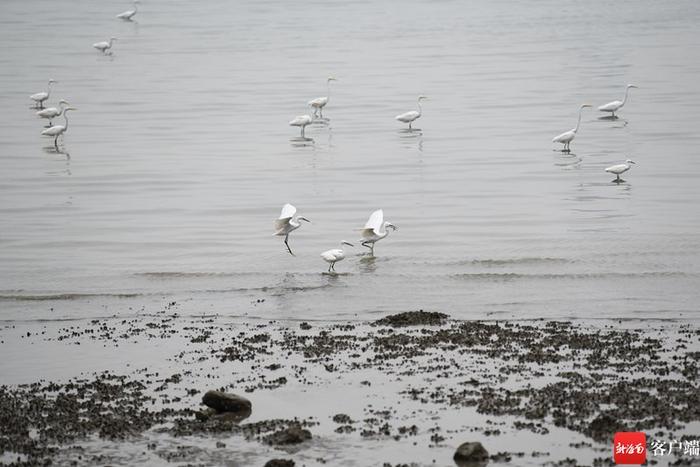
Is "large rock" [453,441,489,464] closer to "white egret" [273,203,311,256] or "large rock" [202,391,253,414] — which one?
"large rock" [202,391,253,414]

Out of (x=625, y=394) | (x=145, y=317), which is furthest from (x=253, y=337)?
(x=625, y=394)

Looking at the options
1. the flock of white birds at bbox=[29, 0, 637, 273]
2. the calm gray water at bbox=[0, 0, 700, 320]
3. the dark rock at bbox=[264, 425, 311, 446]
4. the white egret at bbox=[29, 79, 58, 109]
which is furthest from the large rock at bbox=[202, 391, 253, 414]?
the white egret at bbox=[29, 79, 58, 109]

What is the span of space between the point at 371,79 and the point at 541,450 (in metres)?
39.0

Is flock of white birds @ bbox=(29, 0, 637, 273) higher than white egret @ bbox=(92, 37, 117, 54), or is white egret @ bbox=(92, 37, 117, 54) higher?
white egret @ bbox=(92, 37, 117, 54)

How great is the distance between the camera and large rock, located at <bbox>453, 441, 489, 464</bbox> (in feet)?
29.1

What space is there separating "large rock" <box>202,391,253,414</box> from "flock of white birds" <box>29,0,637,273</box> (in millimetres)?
7591

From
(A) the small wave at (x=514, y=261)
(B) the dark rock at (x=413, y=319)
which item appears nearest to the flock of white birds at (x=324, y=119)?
(A) the small wave at (x=514, y=261)

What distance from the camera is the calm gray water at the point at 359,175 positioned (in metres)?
17.1

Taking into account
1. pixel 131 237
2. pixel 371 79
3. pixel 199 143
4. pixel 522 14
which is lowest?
pixel 131 237

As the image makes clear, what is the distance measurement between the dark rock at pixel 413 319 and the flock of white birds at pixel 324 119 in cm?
388

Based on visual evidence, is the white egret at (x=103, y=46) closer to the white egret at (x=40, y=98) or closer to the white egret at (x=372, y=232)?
the white egret at (x=40, y=98)

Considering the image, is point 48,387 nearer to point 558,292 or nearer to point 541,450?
point 541,450

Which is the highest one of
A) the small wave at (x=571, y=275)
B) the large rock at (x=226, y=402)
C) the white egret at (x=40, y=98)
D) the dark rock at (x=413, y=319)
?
the white egret at (x=40, y=98)

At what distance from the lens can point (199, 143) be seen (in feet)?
112
